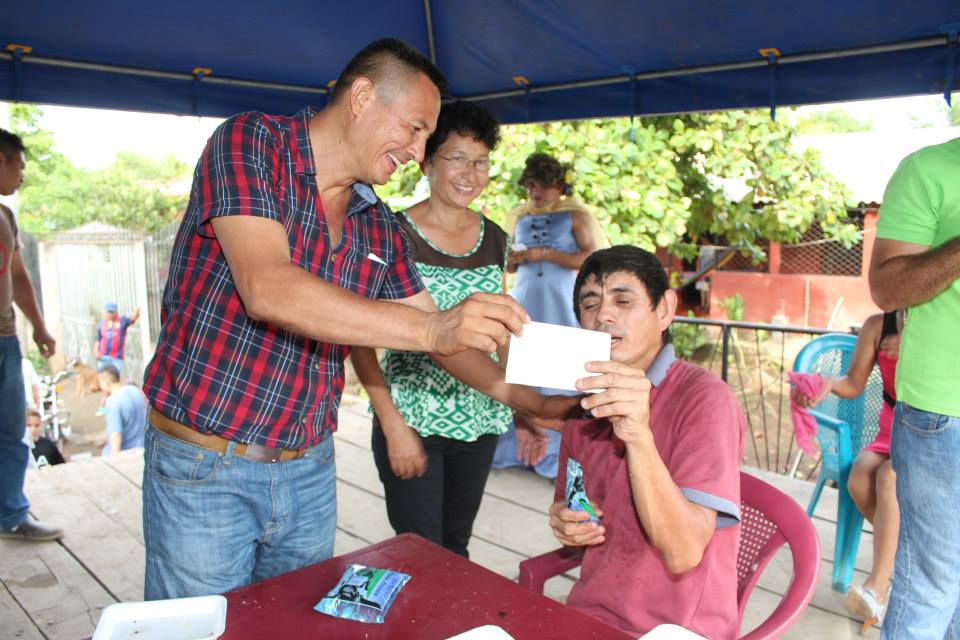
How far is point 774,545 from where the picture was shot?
74.5 inches

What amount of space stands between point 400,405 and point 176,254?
1.09 m

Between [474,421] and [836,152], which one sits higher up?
[836,152]

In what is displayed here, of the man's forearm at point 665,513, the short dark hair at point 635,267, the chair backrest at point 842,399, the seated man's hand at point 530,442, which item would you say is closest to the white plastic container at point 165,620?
the man's forearm at point 665,513

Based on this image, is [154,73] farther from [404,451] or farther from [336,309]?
[336,309]

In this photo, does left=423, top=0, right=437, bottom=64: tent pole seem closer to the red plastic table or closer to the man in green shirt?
the man in green shirt

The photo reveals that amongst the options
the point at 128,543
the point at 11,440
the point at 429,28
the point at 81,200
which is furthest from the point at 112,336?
the point at 81,200

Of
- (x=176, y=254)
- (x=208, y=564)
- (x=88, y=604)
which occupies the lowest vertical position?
(x=88, y=604)

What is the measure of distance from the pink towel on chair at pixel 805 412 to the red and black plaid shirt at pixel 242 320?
2168 mm

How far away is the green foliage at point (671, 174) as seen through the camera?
24.0 ft

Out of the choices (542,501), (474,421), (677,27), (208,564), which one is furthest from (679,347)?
(208,564)

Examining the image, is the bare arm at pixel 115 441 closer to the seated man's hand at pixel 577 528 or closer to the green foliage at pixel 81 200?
the seated man's hand at pixel 577 528

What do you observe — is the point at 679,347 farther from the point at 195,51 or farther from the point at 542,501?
the point at 195,51

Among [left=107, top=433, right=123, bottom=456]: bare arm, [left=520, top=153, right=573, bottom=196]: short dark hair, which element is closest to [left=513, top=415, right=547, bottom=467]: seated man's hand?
[left=520, top=153, right=573, bottom=196]: short dark hair

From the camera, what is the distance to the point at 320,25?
3.42m
